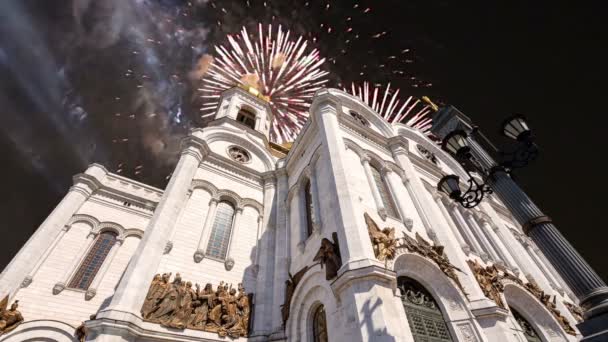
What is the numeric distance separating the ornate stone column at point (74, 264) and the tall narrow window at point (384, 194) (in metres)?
14.7

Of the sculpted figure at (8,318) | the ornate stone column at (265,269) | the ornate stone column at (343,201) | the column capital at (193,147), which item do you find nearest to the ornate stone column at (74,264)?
the sculpted figure at (8,318)

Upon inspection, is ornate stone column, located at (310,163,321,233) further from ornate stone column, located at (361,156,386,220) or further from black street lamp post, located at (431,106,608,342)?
black street lamp post, located at (431,106,608,342)

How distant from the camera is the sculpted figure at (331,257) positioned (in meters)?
8.26

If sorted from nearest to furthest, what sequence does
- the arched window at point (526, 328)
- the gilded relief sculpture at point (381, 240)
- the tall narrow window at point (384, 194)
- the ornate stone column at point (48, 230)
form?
1. the gilded relief sculpture at point (381, 240)
2. the ornate stone column at point (48, 230)
3. the arched window at point (526, 328)
4. the tall narrow window at point (384, 194)

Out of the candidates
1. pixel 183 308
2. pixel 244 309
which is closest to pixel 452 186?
pixel 244 309

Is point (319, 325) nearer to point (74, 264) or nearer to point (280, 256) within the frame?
point (280, 256)

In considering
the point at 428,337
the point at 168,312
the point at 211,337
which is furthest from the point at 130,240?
the point at 428,337

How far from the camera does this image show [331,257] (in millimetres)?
8523

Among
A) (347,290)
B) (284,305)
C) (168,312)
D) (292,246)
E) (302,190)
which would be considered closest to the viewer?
(347,290)

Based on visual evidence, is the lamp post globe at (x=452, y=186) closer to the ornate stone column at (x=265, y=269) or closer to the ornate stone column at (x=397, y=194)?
the ornate stone column at (x=397, y=194)

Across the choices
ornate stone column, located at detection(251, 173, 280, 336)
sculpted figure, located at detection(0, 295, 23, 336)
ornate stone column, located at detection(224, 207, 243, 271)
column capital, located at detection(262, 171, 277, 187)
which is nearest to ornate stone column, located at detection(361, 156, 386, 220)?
ornate stone column, located at detection(251, 173, 280, 336)

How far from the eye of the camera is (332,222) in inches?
392

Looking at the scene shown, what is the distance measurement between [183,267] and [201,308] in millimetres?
2032

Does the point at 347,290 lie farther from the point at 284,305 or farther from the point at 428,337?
the point at 284,305
